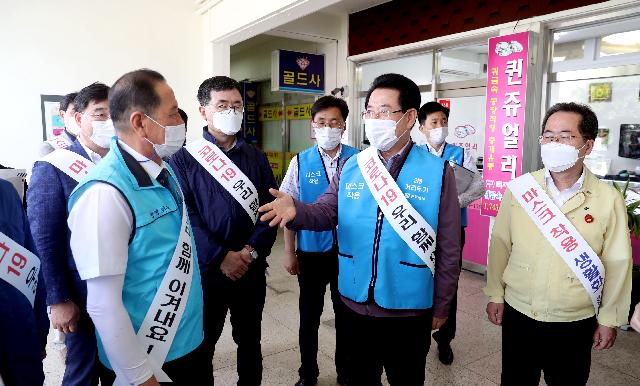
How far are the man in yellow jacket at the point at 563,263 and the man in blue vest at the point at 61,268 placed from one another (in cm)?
167

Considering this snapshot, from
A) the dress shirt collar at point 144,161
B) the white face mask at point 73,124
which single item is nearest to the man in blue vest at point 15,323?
the dress shirt collar at point 144,161

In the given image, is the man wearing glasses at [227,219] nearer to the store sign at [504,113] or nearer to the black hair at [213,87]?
the black hair at [213,87]

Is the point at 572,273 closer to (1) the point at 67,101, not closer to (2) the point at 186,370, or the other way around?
(2) the point at 186,370

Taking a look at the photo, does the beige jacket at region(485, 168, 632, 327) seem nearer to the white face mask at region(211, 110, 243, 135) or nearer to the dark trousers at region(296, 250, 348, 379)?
the dark trousers at region(296, 250, 348, 379)

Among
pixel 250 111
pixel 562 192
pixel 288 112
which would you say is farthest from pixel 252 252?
pixel 250 111

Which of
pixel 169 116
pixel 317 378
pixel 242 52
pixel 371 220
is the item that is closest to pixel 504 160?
pixel 317 378

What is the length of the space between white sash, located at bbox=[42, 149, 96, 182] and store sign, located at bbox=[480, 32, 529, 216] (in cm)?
354

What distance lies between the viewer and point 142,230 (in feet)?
3.72

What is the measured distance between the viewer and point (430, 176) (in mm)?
1543

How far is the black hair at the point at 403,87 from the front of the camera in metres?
1.60

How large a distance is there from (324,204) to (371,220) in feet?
0.81

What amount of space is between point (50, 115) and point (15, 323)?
11.7 feet

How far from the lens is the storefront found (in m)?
3.58

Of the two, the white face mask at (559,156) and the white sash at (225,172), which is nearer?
the white face mask at (559,156)
